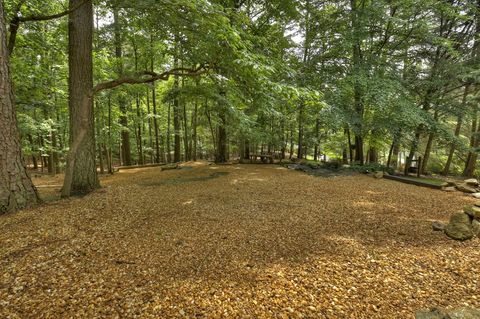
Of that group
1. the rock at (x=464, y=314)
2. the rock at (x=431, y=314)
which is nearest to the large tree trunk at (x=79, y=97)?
the rock at (x=431, y=314)

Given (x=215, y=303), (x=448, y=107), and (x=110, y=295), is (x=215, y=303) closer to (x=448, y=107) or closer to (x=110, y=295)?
(x=110, y=295)

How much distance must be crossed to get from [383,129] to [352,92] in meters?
1.94

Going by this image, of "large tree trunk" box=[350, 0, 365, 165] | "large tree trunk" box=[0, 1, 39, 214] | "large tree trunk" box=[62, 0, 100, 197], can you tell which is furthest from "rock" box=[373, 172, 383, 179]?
"large tree trunk" box=[0, 1, 39, 214]

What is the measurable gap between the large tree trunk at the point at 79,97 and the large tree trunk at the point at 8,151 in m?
0.96

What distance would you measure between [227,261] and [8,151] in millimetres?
3674

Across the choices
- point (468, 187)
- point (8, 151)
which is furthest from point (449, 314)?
point (468, 187)

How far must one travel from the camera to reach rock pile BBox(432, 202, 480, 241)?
2.92 meters

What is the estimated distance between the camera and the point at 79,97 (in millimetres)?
4465

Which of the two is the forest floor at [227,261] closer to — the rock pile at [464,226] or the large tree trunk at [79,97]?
the rock pile at [464,226]

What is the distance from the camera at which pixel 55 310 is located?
1680 mm

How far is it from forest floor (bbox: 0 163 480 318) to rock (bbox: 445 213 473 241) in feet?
0.35

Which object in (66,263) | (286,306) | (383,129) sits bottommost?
(286,306)

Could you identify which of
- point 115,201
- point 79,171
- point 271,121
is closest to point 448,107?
point 271,121

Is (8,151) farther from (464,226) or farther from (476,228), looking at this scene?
(476,228)
